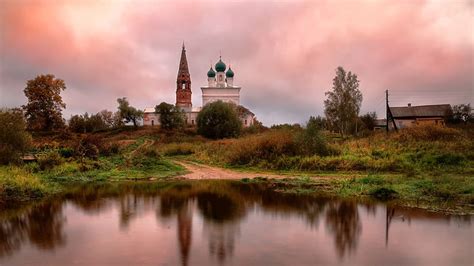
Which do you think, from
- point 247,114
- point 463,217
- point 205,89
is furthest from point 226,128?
point 463,217

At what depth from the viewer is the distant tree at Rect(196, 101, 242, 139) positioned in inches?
2030

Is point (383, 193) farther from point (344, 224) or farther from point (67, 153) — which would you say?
point (67, 153)

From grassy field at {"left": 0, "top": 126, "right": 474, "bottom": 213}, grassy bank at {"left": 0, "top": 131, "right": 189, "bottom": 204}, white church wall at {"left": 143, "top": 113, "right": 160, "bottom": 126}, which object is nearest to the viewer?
grassy field at {"left": 0, "top": 126, "right": 474, "bottom": 213}

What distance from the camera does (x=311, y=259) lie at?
800 centimetres

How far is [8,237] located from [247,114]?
5879cm

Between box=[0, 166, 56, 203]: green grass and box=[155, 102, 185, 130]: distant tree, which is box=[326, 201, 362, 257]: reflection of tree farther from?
box=[155, 102, 185, 130]: distant tree

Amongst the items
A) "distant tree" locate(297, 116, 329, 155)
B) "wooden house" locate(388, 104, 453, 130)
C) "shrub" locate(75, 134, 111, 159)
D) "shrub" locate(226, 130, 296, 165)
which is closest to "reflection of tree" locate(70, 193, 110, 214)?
"shrub" locate(75, 134, 111, 159)

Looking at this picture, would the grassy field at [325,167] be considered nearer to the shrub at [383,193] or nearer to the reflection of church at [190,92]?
the shrub at [383,193]

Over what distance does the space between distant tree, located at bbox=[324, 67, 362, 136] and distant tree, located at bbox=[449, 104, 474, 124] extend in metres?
13.1

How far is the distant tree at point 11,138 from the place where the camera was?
2267cm

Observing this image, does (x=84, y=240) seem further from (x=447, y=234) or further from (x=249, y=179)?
(x=249, y=179)

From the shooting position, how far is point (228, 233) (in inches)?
394

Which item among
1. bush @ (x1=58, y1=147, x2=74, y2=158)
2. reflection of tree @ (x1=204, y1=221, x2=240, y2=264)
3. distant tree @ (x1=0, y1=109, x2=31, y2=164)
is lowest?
reflection of tree @ (x1=204, y1=221, x2=240, y2=264)

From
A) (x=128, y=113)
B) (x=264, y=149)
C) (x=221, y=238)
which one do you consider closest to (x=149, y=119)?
(x=128, y=113)
